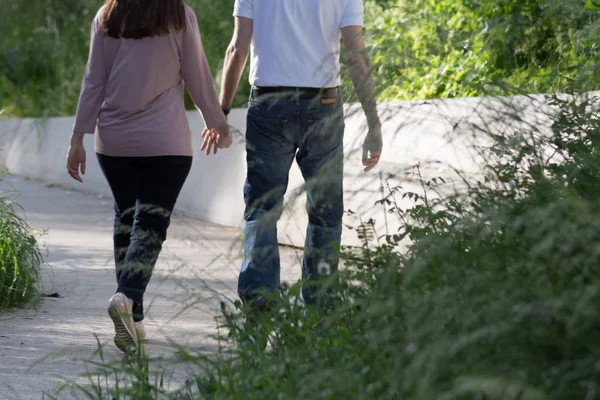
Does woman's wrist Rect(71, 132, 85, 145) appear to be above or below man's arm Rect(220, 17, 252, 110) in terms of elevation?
below

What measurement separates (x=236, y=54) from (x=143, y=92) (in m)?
0.44

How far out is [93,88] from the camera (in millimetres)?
4977

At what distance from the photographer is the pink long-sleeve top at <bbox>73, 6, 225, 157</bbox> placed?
4906 mm

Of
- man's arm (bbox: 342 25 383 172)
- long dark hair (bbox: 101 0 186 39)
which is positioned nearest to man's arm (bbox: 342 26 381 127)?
man's arm (bbox: 342 25 383 172)

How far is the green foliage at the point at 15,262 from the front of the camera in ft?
18.9

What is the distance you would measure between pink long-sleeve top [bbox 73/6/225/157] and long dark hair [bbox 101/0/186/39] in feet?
0.12

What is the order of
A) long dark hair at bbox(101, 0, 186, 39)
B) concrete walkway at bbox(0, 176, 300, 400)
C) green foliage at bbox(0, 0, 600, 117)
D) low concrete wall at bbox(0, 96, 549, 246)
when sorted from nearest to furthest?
low concrete wall at bbox(0, 96, 549, 246)
concrete walkway at bbox(0, 176, 300, 400)
green foliage at bbox(0, 0, 600, 117)
long dark hair at bbox(101, 0, 186, 39)

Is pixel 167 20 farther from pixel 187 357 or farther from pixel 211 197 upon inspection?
pixel 211 197

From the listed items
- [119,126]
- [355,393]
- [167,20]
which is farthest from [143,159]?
[355,393]

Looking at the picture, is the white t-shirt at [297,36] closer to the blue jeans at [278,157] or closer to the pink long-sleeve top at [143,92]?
the blue jeans at [278,157]

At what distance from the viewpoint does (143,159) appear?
4.94 meters

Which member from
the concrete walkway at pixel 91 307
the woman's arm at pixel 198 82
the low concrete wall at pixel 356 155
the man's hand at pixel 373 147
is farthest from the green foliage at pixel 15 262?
the man's hand at pixel 373 147

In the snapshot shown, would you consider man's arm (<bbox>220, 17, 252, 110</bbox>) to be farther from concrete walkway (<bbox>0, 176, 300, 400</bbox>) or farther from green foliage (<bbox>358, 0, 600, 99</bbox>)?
green foliage (<bbox>358, 0, 600, 99</bbox>)

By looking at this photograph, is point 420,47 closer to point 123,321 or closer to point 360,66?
point 360,66
